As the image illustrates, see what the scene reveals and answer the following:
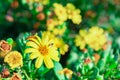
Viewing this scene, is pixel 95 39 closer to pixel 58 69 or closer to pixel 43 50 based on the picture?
pixel 58 69

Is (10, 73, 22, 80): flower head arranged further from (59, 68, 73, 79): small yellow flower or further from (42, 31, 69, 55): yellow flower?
(42, 31, 69, 55): yellow flower

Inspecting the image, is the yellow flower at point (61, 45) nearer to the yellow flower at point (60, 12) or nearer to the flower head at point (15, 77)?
the yellow flower at point (60, 12)

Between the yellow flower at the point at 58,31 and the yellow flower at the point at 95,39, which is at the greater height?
the yellow flower at the point at 58,31

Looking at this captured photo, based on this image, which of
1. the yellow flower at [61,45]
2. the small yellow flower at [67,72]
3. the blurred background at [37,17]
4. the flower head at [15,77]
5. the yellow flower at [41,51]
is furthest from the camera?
the blurred background at [37,17]

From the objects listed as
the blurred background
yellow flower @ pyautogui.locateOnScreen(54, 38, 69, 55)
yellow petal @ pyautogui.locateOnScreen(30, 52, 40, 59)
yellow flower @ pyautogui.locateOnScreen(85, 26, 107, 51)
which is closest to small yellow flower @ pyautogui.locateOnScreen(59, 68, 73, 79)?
yellow petal @ pyautogui.locateOnScreen(30, 52, 40, 59)

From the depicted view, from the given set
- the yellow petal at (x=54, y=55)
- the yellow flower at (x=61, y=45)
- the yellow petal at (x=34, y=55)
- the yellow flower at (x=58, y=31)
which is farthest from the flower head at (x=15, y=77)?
the yellow flower at (x=58, y=31)

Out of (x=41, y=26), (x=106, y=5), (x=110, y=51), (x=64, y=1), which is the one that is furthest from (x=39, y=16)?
(x=106, y=5)
